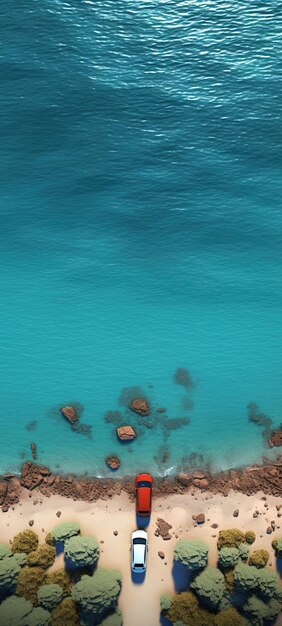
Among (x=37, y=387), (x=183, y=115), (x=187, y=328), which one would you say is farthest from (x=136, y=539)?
(x=183, y=115)

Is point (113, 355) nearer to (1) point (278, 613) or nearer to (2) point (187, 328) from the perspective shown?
(2) point (187, 328)

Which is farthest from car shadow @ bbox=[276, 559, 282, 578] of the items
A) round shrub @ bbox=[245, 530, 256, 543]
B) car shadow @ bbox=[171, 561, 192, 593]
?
car shadow @ bbox=[171, 561, 192, 593]

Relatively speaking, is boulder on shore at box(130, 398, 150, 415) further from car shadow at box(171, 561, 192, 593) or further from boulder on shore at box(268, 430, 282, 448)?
car shadow at box(171, 561, 192, 593)

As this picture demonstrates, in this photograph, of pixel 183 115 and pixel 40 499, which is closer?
pixel 40 499

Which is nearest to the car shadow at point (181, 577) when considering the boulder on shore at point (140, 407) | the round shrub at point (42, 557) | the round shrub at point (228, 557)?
the round shrub at point (228, 557)

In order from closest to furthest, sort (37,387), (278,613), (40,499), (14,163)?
(278,613) < (40,499) < (37,387) < (14,163)

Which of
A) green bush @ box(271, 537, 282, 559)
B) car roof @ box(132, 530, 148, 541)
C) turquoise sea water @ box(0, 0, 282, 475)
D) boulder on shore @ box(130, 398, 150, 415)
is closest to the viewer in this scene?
green bush @ box(271, 537, 282, 559)
